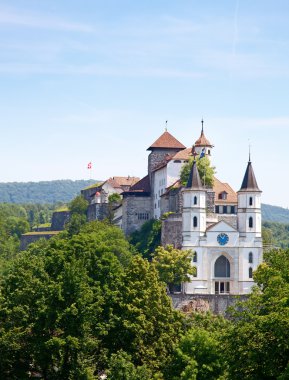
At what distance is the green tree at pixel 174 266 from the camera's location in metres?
101

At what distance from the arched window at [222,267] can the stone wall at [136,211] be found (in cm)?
2662

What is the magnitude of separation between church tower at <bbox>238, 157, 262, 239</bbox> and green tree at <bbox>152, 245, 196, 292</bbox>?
6196 mm

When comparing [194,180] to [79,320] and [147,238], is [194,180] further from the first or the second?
[79,320]

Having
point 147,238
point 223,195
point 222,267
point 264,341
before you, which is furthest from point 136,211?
point 264,341

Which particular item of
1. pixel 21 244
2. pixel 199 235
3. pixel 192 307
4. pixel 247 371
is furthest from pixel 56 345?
pixel 21 244

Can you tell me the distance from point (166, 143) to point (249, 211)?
2841cm

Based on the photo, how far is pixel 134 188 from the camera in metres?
134

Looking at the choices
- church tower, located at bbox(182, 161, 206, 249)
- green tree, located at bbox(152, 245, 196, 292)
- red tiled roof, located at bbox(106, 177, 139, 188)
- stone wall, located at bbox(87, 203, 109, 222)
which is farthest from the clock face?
red tiled roof, located at bbox(106, 177, 139, 188)

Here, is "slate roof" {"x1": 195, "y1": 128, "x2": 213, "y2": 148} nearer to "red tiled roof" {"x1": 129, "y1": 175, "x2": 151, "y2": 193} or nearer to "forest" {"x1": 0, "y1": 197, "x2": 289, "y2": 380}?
"red tiled roof" {"x1": 129, "y1": 175, "x2": 151, "y2": 193}

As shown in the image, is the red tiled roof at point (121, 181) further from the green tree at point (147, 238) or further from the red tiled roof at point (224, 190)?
the red tiled roof at point (224, 190)

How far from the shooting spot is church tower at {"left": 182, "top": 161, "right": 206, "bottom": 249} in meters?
105

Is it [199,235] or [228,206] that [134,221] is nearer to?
[228,206]

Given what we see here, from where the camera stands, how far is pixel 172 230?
114 m

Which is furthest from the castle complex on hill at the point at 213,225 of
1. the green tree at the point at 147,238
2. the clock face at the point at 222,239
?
the green tree at the point at 147,238
